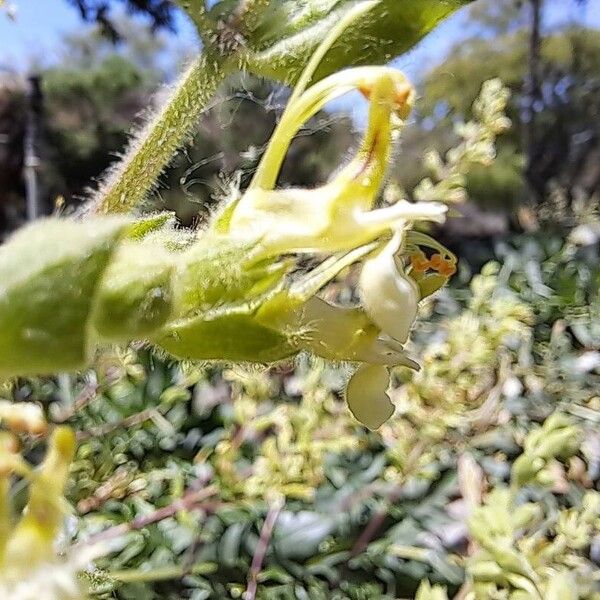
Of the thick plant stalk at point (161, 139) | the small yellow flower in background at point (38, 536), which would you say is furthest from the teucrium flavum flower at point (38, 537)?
the thick plant stalk at point (161, 139)

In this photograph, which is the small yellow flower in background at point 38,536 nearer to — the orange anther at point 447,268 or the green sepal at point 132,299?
the green sepal at point 132,299

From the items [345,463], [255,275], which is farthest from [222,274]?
[345,463]

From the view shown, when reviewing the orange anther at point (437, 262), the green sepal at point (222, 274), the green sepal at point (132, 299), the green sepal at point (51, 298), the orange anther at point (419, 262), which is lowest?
the orange anther at point (437, 262)

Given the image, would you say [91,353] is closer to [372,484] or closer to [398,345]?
[398,345]

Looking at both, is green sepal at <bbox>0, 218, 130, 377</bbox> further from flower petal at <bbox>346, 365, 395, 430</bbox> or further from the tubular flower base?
flower petal at <bbox>346, 365, 395, 430</bbox>

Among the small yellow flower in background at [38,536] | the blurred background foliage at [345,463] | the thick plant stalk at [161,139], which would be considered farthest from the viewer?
the blurred background foliage at [345,463]

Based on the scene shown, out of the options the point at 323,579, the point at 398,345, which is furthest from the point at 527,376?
the point at 398,345

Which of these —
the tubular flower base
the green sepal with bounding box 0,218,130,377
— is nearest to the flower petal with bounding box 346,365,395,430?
the tubular flower base

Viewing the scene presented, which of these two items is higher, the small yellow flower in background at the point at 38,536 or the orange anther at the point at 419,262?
the small yellow flower in background at the point at 38,536

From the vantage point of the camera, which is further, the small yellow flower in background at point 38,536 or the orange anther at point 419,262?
the orange anther at point 419,262
